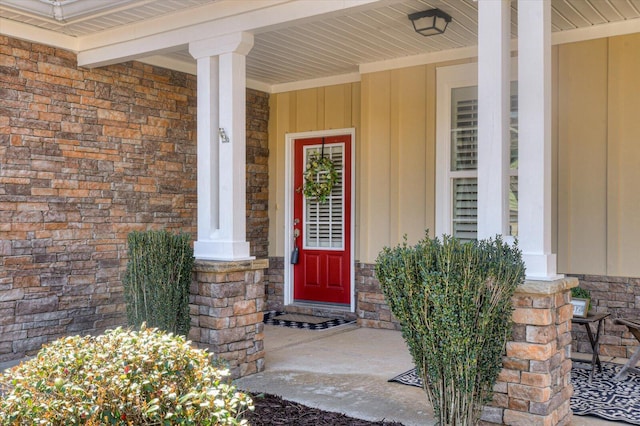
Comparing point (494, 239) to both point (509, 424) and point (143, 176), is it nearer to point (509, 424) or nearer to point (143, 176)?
point (509, 424)

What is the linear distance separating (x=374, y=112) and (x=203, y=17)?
2.61 m

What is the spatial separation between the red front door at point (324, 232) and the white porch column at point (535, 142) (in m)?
3.97

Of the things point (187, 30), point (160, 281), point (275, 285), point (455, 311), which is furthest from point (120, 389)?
point (275, 285)

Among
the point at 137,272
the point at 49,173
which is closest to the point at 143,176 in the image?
the point at 49,173

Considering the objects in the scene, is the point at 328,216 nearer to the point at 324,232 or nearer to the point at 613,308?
the point at 324,232

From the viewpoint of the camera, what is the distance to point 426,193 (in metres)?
6.67

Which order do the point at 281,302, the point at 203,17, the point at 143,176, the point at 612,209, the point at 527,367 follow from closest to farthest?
the point at 527,367 → the point at 203,17 → the point at 612,209 → the point at 143,176 → the point at 281,302

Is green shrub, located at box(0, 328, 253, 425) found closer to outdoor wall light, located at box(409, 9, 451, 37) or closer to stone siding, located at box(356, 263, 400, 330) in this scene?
outdoor wall light, located at box(409, 9, 451, 37)

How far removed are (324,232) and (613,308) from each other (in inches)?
140

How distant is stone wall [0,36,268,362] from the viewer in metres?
5.49

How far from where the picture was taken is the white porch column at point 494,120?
12.4ft

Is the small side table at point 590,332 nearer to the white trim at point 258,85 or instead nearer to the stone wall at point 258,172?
the stone wall at point 258,172

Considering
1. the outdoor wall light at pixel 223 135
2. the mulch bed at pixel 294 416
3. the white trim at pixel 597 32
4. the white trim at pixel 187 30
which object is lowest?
the mulch bed at pixel 294 416

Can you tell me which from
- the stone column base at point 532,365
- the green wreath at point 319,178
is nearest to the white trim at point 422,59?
the green wreath at point 319,178
